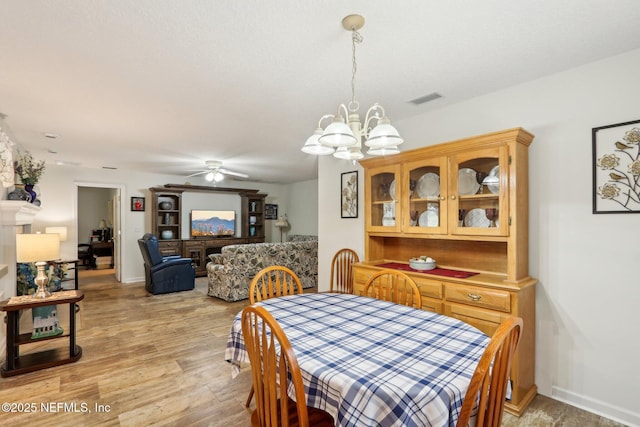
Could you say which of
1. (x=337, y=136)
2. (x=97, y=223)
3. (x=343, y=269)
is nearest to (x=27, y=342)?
(x=343, y=269)

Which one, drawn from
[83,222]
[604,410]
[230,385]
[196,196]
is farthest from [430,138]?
[83,222]

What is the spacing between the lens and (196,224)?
745 cm

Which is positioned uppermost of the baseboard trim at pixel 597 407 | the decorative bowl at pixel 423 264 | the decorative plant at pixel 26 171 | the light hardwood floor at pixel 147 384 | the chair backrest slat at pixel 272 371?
the decorative plant at pixel 26 171

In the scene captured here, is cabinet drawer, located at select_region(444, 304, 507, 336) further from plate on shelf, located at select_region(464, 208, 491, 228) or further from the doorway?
the doorway

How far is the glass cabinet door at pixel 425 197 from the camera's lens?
8.73 feet

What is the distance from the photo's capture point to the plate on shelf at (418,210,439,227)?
9.03ft

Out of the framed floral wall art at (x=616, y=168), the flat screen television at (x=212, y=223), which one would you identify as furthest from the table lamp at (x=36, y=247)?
the flat screen television at (x=212, y=223)

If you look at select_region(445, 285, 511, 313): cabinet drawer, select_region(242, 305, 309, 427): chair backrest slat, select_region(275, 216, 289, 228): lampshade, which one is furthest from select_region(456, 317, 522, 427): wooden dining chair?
select_region(275, 216, 289, 228): lampshade

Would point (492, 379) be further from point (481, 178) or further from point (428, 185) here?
point (428, 185)

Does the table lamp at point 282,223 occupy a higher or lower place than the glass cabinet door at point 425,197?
lower

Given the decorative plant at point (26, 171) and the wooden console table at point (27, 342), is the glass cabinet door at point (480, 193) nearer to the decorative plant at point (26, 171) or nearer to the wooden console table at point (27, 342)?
the wooden console table at point (27, 342)

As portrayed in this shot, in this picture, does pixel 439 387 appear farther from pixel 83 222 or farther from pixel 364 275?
pixel 83 222

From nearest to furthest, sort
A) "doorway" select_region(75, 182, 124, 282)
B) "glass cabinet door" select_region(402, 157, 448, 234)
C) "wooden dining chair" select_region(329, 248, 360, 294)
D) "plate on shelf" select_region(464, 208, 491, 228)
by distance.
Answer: "plate on shelf" select_region(464, 208, 491, 228) < "glass cabinet door" select_region(402, 157, 448, 234) < "wooden dining chair" select_region(329, 248, 360, 294) < "doorway" select_region(75, 182, 124, 282)

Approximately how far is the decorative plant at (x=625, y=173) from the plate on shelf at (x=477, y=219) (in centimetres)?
71
